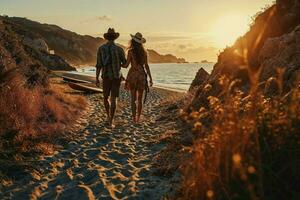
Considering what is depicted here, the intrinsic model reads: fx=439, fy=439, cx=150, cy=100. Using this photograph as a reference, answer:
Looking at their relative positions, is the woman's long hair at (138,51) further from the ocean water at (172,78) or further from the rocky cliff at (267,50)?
the ocean water at (172,78)

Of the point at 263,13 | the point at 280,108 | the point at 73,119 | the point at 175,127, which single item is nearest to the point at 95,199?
the point at 280,108

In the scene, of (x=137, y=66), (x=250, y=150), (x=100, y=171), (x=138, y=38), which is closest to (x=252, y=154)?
(x=250, y=150)

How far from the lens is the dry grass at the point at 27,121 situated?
7.92 meters

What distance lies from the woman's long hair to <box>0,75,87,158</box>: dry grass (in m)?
2.38

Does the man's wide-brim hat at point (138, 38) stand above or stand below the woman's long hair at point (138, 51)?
above

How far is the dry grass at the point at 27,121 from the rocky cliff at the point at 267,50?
3.58m

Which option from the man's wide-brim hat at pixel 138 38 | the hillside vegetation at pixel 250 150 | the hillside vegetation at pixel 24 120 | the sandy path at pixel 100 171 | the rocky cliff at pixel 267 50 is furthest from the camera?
the man's wide-brim hat at pixel 138 38

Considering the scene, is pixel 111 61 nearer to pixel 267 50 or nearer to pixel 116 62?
pixel 116 62

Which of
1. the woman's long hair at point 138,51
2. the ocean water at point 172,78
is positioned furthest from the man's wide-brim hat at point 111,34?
the ocean water at point 172,78

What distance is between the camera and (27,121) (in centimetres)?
933

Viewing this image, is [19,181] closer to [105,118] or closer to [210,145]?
[210,145]

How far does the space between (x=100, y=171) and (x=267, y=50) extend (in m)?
4.93

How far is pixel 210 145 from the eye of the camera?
4.27 m

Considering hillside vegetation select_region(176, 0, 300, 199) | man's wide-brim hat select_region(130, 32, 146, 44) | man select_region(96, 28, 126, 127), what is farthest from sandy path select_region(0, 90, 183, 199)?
man's wide-brim hat select_region(130, 32, 146, 44)
